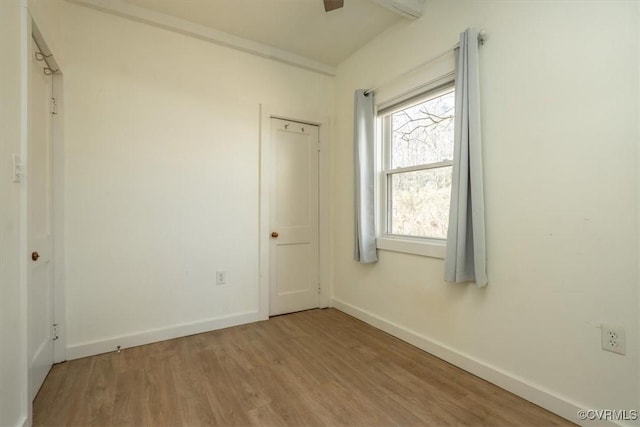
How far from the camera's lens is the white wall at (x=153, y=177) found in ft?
7.46

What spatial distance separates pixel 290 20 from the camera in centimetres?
260

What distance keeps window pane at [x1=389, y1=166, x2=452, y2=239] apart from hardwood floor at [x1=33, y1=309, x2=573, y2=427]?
3.28 ft

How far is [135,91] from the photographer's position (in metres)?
2.46

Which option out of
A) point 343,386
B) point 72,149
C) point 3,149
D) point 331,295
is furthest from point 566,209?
point 72,149

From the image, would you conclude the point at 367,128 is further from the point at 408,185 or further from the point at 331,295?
the point at 331,295

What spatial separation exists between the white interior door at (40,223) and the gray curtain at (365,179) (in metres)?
2.38

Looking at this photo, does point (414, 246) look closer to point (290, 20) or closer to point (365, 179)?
point (365, 179)

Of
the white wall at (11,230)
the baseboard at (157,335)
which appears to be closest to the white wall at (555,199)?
the baseboard at (157,335)

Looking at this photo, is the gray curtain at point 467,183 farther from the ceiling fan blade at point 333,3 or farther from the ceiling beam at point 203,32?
the ceiling beam at point 203,32

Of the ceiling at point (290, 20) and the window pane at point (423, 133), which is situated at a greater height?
the ceiling at point (290, 20)

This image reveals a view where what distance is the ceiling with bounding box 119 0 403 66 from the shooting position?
2.40 metres

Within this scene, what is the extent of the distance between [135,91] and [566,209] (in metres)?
3.17

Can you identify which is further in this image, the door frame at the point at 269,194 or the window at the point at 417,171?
the door frame at the point at 269,194

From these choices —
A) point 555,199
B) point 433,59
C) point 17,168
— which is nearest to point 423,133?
point 433,59
